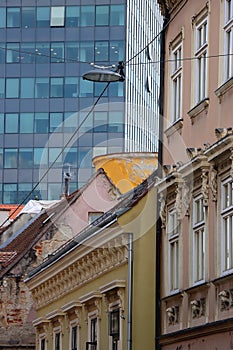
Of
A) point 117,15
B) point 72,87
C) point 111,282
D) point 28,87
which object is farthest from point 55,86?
point 111,282

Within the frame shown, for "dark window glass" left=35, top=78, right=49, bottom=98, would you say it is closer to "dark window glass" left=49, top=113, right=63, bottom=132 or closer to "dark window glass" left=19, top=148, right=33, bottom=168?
"dark window glass" left=49, top=113, right=63, bottom=132

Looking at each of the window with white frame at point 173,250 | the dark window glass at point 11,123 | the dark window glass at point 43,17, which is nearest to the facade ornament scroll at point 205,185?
the window with white frame at point 173,250

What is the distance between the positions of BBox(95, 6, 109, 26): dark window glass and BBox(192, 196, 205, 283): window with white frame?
76578mm

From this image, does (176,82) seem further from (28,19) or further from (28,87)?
(28,19)

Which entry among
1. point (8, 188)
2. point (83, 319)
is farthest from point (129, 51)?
point (83, 319)

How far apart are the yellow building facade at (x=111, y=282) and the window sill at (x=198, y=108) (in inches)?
101

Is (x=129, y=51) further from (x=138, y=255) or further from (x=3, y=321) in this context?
(x=138, y=255)

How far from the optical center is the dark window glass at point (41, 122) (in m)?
99.2

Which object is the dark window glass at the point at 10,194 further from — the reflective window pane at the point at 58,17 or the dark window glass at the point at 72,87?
the reflective window pane at the point at 58,17

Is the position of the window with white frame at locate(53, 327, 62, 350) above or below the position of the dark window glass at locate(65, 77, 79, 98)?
below

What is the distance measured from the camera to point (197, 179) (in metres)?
22.4

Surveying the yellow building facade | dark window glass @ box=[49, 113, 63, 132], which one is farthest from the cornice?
dark window glass @ box=[49, 113, 63, 132]

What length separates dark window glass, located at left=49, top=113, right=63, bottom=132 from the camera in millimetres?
98912

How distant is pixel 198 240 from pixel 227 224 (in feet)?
5.39
